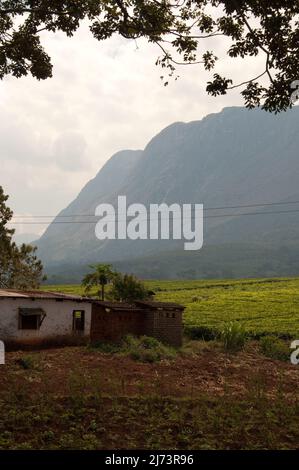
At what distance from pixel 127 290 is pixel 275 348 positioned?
546 inches

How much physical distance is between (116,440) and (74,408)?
285 cm

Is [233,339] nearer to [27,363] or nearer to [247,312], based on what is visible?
[247,312]

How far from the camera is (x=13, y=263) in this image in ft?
155

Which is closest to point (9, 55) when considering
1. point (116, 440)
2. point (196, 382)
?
point (116, 440)

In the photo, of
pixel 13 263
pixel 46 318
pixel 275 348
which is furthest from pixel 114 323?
pixel 13 263

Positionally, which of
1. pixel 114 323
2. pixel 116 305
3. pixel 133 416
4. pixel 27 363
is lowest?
pixel 133 416

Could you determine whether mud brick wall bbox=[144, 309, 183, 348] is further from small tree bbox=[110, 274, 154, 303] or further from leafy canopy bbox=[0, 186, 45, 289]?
leafy canopy bbox=[0, 186, 45, 289]

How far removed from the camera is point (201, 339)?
38.8 metres

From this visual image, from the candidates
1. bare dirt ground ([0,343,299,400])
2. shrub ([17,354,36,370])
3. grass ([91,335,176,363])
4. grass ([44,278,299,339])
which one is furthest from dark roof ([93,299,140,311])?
shrub ([17,354,36,370])

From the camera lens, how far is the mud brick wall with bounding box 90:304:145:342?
107 ft

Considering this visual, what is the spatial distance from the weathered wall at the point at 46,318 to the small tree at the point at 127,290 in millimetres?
10184

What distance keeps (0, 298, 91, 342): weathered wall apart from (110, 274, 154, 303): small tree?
1018cm

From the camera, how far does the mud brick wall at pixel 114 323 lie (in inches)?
1282
